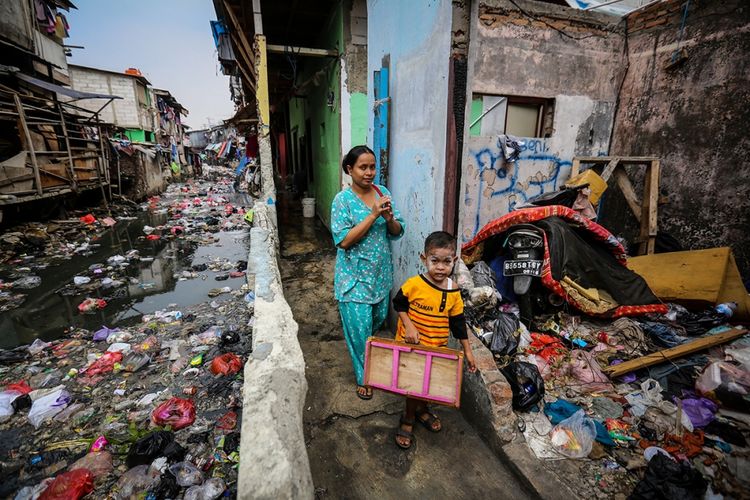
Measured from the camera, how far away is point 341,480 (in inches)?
77.7

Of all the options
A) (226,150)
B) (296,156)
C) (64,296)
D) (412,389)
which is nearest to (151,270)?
(64,296)

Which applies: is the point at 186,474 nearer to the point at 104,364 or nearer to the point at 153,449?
the point at 153,449

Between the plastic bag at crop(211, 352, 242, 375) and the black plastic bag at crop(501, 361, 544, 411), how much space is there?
229 centimetres

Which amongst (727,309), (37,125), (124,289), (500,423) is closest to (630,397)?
(500,423)

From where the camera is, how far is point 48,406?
8.07ft

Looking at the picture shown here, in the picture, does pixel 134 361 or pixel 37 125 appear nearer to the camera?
pixel 134 361

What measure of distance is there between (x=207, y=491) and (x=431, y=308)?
5.39ft

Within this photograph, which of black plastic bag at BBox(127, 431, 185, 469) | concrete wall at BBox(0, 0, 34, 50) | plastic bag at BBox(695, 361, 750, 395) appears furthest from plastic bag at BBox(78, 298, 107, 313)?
concrete wall at BBox(0, 0, 34, 50)

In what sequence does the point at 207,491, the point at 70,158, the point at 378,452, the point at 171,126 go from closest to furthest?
the point at 207,491
the point at 378,452
the point at 70,158
the point at 171,126

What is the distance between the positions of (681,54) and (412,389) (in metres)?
6.06

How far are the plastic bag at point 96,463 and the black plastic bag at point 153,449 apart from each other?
0.41 feet

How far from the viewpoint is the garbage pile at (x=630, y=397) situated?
5.98ft

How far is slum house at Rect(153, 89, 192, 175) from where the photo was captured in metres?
25.3

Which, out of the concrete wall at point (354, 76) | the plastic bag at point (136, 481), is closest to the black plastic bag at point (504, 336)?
the plastic bag at point (136, 481)
